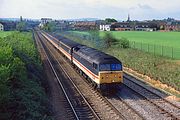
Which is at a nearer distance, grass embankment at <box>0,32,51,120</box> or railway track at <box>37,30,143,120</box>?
grass embankment at <box>0,32,51,120</box>

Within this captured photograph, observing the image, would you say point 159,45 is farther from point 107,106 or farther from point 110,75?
point 107,106

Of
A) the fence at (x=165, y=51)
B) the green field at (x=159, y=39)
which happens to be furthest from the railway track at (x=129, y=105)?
the green field at (x=159, y=39)

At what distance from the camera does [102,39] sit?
67.9m

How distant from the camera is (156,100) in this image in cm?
2353

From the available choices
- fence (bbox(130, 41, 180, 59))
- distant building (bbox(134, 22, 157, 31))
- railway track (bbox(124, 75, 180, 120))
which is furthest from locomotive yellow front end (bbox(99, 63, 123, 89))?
distant building (bbox(134, 22, 157, 31))

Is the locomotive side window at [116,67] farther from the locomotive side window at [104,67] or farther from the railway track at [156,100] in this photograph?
the railway track at [156,100]

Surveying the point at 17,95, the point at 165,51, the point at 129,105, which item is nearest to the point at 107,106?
the point at 129,105

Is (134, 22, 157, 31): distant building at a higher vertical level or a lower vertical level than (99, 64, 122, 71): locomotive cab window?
higher

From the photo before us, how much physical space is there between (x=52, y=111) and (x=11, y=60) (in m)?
3.93

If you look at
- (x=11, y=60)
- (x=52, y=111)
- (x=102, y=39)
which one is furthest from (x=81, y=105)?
(x=102, y=39)

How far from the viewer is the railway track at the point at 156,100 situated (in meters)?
20.0

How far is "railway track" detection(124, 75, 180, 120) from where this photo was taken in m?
20.0

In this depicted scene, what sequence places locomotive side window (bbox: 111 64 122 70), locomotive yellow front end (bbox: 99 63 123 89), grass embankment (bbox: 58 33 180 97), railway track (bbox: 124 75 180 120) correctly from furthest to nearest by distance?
1. grass embankment (bbox: 58 33 180 97)
2. locomotive side window (bbox: 111 64 122 70)
3. locomotive yellow front end (bbox: 99 63 123 89)
4. railway track (bbox: 124 75 180 120)

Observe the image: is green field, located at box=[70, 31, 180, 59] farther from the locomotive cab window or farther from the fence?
the locomotive cab window
